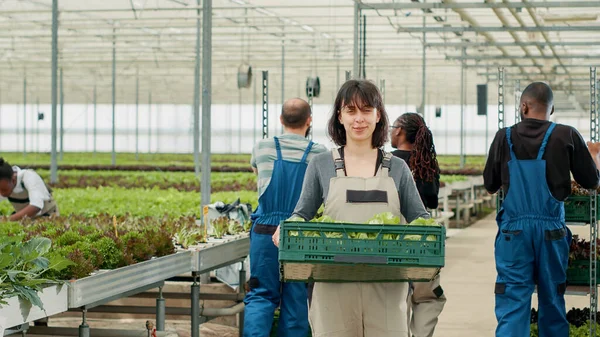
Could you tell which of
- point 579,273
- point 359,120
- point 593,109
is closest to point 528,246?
point 579,273

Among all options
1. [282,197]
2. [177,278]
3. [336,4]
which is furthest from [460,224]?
[282,197]

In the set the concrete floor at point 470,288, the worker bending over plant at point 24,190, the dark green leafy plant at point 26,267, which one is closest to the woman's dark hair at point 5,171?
the worker bending over plant at point 24,190

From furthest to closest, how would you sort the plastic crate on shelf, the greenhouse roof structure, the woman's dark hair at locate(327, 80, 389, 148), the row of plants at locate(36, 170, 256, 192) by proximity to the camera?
the greenhouse roof structure
the row of plants at locate(36, 170, 256, 192)
the plastic crate on shelf
the woman's dark hair at locate(327, 80, 389, 148)

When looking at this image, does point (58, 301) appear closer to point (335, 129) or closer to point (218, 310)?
point (335, 129)

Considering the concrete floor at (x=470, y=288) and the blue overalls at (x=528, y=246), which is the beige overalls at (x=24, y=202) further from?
the blue overalls at (x=528, y=246)

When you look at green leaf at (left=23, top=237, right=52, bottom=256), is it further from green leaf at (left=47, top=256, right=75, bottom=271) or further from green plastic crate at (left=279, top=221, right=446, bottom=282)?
green plastic crate at (left=279, top=221, right=446, bottom=282)

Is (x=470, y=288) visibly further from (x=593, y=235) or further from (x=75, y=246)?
(x=75, y=246)

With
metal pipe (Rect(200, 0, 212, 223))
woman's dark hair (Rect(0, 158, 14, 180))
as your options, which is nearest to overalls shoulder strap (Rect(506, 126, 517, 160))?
metal pipe (Rect(200, 0, 212, 223))

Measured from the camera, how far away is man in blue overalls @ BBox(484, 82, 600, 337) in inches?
189

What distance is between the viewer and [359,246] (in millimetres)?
3053

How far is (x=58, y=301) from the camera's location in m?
4.05

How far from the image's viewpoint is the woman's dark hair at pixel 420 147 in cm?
514

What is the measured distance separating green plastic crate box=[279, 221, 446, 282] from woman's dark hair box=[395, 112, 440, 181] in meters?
2.05

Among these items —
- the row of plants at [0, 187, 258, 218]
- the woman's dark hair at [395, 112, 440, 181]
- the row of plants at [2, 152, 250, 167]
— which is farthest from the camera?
the row of plants at [2, 152, 250, 167]
